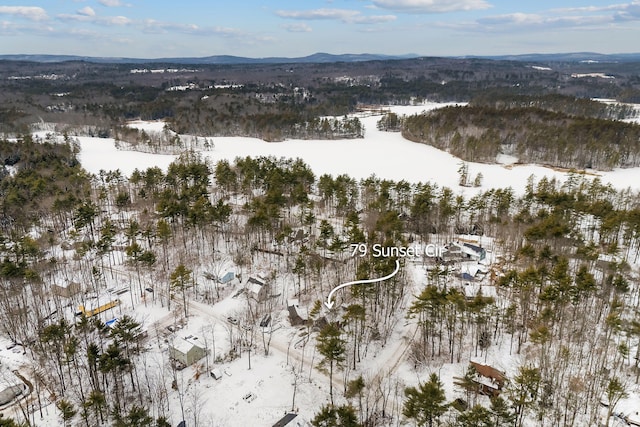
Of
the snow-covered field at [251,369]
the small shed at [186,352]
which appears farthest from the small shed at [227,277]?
the small shed at [186,352]

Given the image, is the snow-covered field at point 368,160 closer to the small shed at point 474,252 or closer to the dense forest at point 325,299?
the dense forest at point 325,299

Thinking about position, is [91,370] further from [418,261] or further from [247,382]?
[418,261]

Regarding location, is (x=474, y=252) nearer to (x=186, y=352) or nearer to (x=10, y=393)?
(x=186, y=352)

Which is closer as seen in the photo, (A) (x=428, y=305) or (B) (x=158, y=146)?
(A) (x=428, y=305)

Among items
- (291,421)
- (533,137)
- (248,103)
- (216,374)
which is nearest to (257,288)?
(216,374)

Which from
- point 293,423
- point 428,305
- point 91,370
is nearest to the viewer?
point 293,423

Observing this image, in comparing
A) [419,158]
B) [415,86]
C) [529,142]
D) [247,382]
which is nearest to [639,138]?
[529,142]

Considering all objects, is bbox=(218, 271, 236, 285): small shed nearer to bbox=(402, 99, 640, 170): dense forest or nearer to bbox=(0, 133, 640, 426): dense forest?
bbox=(0, 133, 640, 426): dense forest
